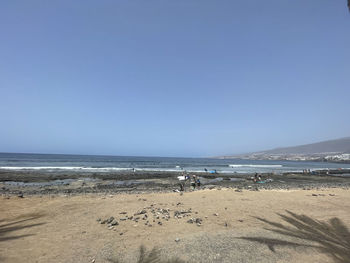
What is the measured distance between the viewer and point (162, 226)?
6508 millimetres

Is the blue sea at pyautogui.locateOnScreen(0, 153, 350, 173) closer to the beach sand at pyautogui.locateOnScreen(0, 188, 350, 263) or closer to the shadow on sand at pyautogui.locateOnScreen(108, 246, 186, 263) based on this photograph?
the beach sand at pyautogui.locateOnScreen(0, 188, 350, 263)

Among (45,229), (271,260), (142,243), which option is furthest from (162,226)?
(45,229)

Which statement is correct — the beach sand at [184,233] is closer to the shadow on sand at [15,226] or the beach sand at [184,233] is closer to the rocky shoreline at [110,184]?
the shadow on sand at [15,226]

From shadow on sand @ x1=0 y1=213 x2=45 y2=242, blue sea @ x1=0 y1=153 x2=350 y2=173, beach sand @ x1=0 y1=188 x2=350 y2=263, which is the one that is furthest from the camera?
blue sea @ x1=0 y1=153 x2=350 y2=173

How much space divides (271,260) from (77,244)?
532 centimetres

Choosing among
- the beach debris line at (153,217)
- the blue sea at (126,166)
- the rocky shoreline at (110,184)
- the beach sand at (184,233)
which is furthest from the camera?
the blue sea at (126,166)

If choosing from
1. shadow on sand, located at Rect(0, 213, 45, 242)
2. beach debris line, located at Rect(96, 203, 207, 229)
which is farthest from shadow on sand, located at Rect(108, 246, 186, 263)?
shadow on sand, located at Rect(0, 213, 45, 242)

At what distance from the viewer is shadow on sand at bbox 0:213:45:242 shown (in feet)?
18.9

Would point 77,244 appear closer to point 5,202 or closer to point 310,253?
point 310,253

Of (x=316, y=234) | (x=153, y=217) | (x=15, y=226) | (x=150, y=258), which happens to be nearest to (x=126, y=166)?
(x=15, y=226)

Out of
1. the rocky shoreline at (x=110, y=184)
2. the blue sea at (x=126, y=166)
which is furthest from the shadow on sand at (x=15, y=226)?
the blue sea at (x=126, y=166)

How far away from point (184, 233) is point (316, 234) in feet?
14.1

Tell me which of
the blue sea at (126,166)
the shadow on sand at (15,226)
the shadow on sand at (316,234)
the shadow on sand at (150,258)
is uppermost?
the shadow on sand at (15,226)

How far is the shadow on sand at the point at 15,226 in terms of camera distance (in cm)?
575
